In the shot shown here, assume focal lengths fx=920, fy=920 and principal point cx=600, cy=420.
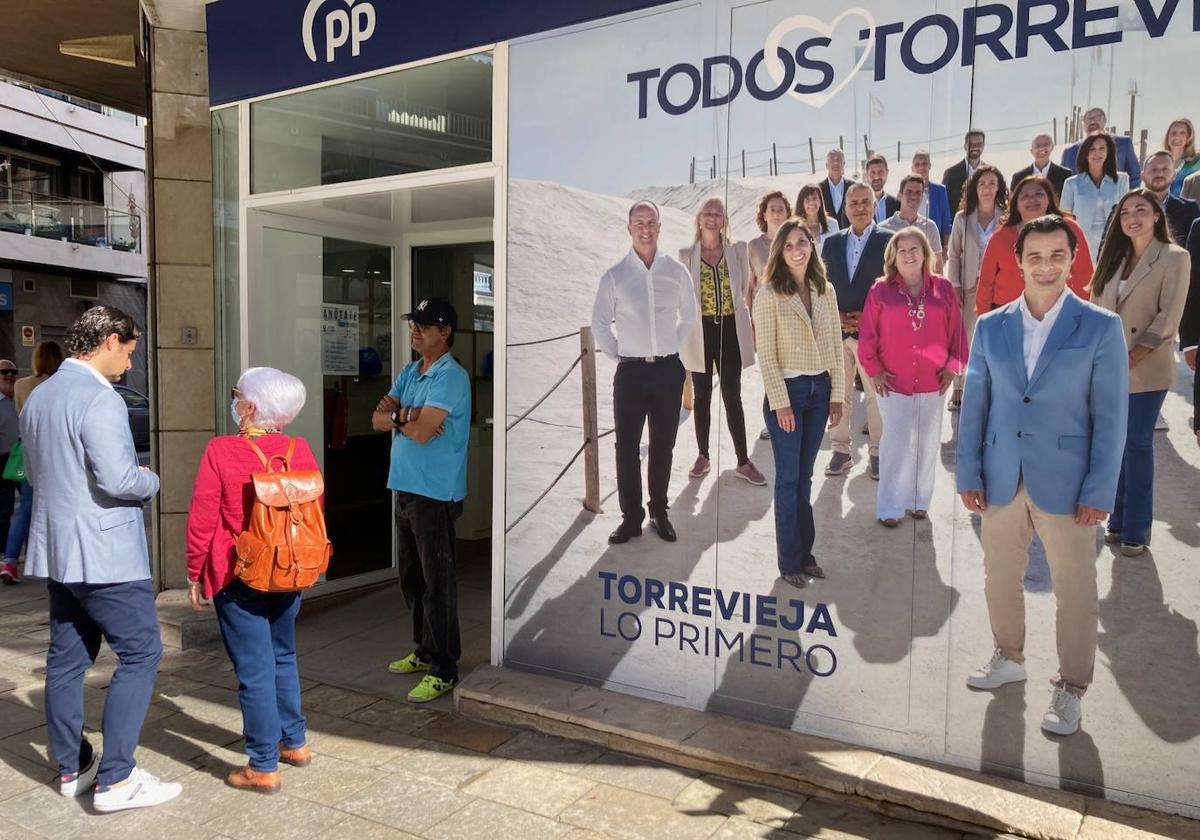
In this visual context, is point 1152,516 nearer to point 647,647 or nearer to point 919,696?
point 919,696

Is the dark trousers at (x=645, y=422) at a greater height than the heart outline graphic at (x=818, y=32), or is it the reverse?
the heart outline graphic at (x=818, y=32)

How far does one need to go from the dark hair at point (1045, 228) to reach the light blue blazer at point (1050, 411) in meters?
0.20


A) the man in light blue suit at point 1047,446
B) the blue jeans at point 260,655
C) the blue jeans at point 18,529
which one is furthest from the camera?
the blue jeans at point 18,529

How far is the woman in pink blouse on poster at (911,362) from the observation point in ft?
11.9

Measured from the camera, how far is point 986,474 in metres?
3.54

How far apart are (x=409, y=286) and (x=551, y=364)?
8.41 feet

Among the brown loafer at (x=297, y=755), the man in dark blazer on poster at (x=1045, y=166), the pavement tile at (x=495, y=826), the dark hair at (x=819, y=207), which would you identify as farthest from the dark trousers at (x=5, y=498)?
the man in dark blazer on poster at (x=1045, y=166)

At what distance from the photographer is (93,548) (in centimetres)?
348

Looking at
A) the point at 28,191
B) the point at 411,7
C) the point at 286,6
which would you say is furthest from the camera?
the point at 28,191

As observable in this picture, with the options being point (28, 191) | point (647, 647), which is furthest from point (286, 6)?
point (28, 191)

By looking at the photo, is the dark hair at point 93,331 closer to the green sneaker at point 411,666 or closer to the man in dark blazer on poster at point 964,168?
the green sneaker at point 411,666

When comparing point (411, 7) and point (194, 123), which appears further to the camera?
point (194, 123)

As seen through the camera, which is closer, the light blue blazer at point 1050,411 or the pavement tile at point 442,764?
the light blue blazer at point 1050,411

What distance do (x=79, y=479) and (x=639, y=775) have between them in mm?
2508
